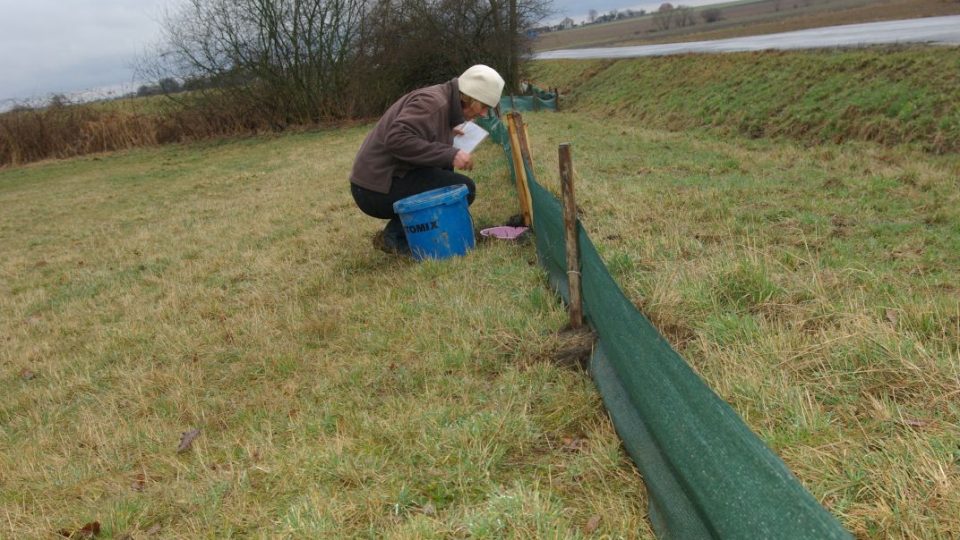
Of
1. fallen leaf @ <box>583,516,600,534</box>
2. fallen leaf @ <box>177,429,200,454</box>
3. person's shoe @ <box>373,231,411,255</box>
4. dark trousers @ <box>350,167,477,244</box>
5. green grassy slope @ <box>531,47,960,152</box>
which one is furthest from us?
green grassy slope @ <box>531,47,960,152</box>

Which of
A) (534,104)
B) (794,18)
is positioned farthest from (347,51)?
(794,18)

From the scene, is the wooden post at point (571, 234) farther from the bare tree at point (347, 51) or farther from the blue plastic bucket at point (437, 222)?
the bare tree at point (347, 51)

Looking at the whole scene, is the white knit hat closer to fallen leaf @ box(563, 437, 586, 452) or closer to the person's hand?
the person's hand

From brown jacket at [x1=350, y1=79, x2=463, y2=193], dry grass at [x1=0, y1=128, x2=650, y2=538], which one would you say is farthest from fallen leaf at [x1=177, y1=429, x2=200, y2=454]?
brown jacket at [x1=350, y1=79, x2=463, y2=193]

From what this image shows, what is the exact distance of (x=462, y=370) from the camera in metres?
3.54

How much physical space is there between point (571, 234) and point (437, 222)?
2022 mm

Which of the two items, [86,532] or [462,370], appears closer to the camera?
[86,532]

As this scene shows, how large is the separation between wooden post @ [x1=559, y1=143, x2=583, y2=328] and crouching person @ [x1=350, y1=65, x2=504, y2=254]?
6.13ft

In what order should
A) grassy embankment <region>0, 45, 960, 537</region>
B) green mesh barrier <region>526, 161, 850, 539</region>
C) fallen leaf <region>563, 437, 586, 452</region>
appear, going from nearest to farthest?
1. green mesh barrier <region>526, 161, 850, 539</region>
2. grassy embankment <region>0, 45, 960, 537</region>
3. fallen leaf <region>563, 437, 586, 452</region>

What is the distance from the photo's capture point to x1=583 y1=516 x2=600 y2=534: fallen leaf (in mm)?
2315

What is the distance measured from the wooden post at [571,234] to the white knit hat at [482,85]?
186cm

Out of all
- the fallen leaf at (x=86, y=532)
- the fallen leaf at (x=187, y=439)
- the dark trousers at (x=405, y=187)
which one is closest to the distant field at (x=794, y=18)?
the dark trousers at (x=405, y=187)

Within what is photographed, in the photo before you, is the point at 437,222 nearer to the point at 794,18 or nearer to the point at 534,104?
the point at 534,104

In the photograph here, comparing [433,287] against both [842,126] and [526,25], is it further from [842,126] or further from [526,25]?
[526,25]
